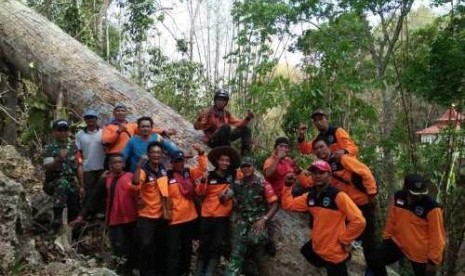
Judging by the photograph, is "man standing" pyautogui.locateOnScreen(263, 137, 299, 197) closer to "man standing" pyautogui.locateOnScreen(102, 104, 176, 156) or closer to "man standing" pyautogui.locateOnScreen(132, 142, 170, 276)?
"man standing" pyautogui.locateOnScreen(132, 142, 170, 276)

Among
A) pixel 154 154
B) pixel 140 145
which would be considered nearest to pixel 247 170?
pixel 154 154

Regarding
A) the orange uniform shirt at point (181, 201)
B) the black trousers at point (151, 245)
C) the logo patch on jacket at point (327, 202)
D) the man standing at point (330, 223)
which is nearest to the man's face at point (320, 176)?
the man standing at point (330, 223)

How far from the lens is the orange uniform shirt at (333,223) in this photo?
16.1 feet

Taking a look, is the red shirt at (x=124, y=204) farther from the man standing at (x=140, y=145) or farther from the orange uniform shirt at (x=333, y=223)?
the orange uniform shirt at (x=333, y=223)

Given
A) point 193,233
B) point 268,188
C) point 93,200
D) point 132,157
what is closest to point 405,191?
point 268,188

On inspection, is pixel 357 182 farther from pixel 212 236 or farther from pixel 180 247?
pixel 180 247

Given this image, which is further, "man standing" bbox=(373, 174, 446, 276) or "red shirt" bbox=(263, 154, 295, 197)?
"red shirt" bbox=(263, 154, 295, 197)

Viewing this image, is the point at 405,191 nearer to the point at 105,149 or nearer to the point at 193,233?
the point at 193,233

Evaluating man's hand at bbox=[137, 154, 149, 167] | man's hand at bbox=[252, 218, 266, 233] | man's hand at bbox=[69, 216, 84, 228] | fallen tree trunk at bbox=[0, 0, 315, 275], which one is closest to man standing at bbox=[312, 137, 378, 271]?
man's hand at bbox=[252, 218, 266, 233]

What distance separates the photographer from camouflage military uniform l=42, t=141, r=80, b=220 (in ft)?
19.2

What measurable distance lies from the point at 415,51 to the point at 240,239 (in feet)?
15.1

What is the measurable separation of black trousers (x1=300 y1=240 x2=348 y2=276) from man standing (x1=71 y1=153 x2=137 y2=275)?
6.22 feet

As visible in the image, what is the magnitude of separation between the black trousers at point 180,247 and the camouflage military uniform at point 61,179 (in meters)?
1.31

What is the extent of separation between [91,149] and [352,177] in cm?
319
